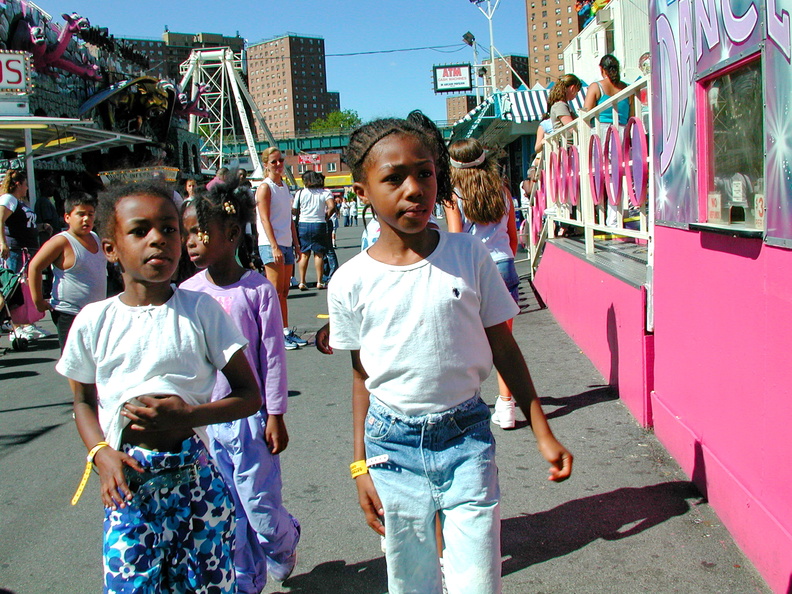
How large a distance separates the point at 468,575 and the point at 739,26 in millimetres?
2241

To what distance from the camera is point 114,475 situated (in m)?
1.97

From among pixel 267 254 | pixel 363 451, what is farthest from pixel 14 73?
pixel 363 451

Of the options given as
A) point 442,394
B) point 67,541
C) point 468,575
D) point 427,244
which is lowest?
point 67,541

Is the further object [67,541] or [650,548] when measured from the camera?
[67,541]

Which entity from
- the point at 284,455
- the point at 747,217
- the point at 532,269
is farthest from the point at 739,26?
the point at 532,269

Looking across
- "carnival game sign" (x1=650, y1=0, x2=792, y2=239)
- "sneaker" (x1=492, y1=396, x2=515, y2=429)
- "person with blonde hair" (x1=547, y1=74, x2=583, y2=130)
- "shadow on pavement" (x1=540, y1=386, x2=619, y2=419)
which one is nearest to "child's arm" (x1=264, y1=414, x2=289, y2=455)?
"carnival game sign" (x1=650, y1=0, x2=792, y2=239)

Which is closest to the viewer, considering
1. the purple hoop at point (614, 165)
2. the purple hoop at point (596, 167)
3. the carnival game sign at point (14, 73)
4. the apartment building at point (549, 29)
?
the purple hoop at point (614, 165)

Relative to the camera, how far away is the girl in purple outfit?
2.79 metres

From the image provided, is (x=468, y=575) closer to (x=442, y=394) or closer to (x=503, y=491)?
(x=442, y=394)

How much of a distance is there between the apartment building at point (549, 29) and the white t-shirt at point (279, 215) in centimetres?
15865

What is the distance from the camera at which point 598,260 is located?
240 inches

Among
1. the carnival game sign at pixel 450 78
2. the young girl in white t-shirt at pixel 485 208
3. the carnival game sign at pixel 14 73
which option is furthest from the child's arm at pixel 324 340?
the carnival game sign at pixel 450 78

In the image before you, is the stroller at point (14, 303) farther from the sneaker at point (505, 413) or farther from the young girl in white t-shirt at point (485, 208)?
the sneaker at point (505, 413)

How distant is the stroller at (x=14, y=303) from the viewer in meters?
8.57
